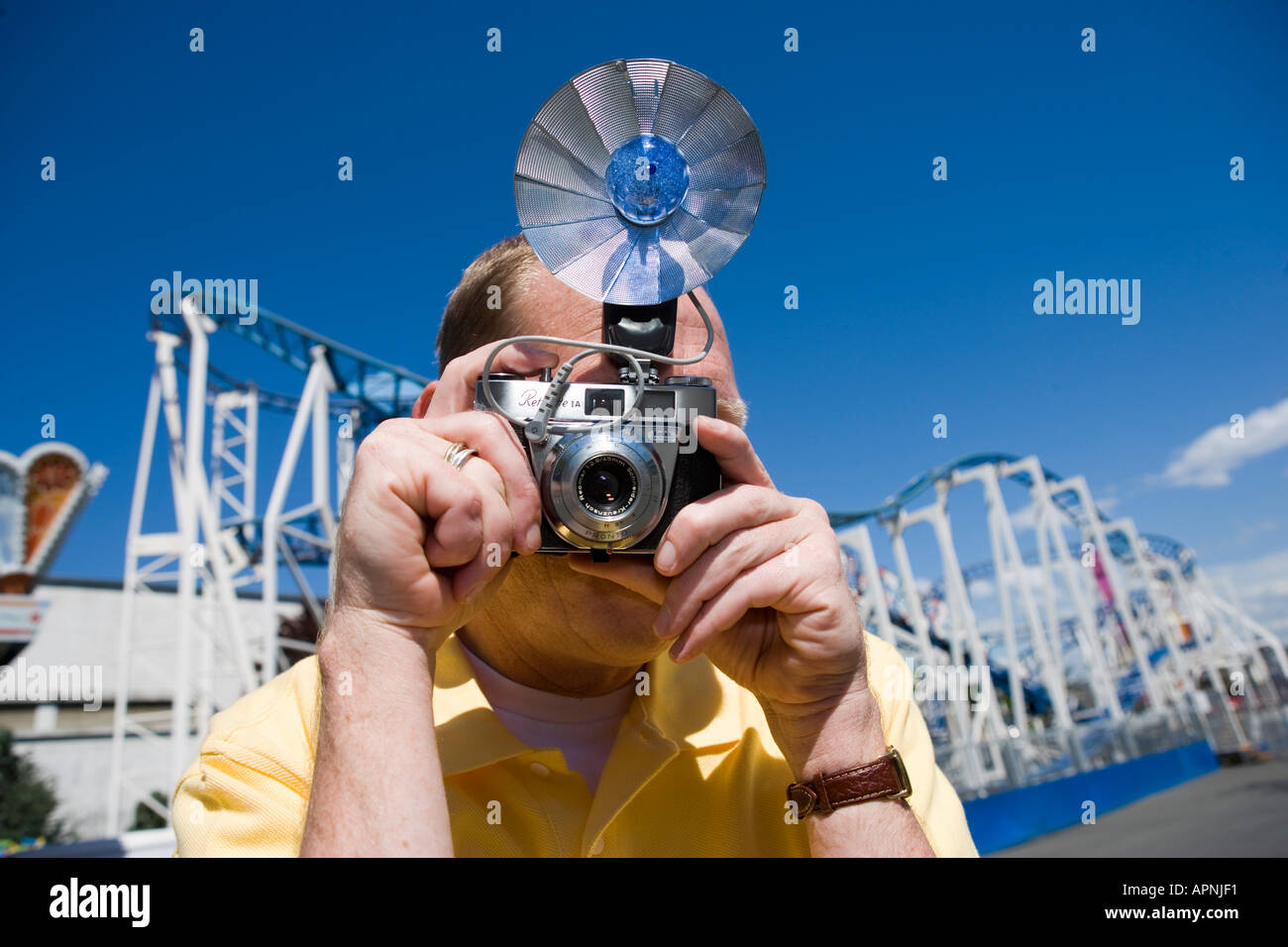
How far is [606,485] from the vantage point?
53.3 inches

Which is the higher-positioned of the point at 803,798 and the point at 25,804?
the point at 803,798

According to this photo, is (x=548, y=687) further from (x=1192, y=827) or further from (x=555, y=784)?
(x=1192, y=827)

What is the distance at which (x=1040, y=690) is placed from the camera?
26312 millimetres

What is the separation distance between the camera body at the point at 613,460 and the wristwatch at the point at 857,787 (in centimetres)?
50

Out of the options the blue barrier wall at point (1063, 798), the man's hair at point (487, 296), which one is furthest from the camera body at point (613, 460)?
the blue barrier wall at point (1063, 798)

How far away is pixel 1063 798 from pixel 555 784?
10.7 m

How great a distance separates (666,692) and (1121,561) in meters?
38.2

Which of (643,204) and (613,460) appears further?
(643,204)

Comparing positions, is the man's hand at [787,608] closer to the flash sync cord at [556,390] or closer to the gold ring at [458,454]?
the flash sync cord at [556,390]

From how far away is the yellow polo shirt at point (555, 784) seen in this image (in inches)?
53.9

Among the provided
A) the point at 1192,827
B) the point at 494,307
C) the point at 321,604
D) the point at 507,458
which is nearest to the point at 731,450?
the point at 507,458

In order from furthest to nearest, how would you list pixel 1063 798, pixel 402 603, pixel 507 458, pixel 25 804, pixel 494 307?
pixel 25 804 → pixel 1063 798 → pixel 494 307 → pixel 507 458 → pixel 402 603
